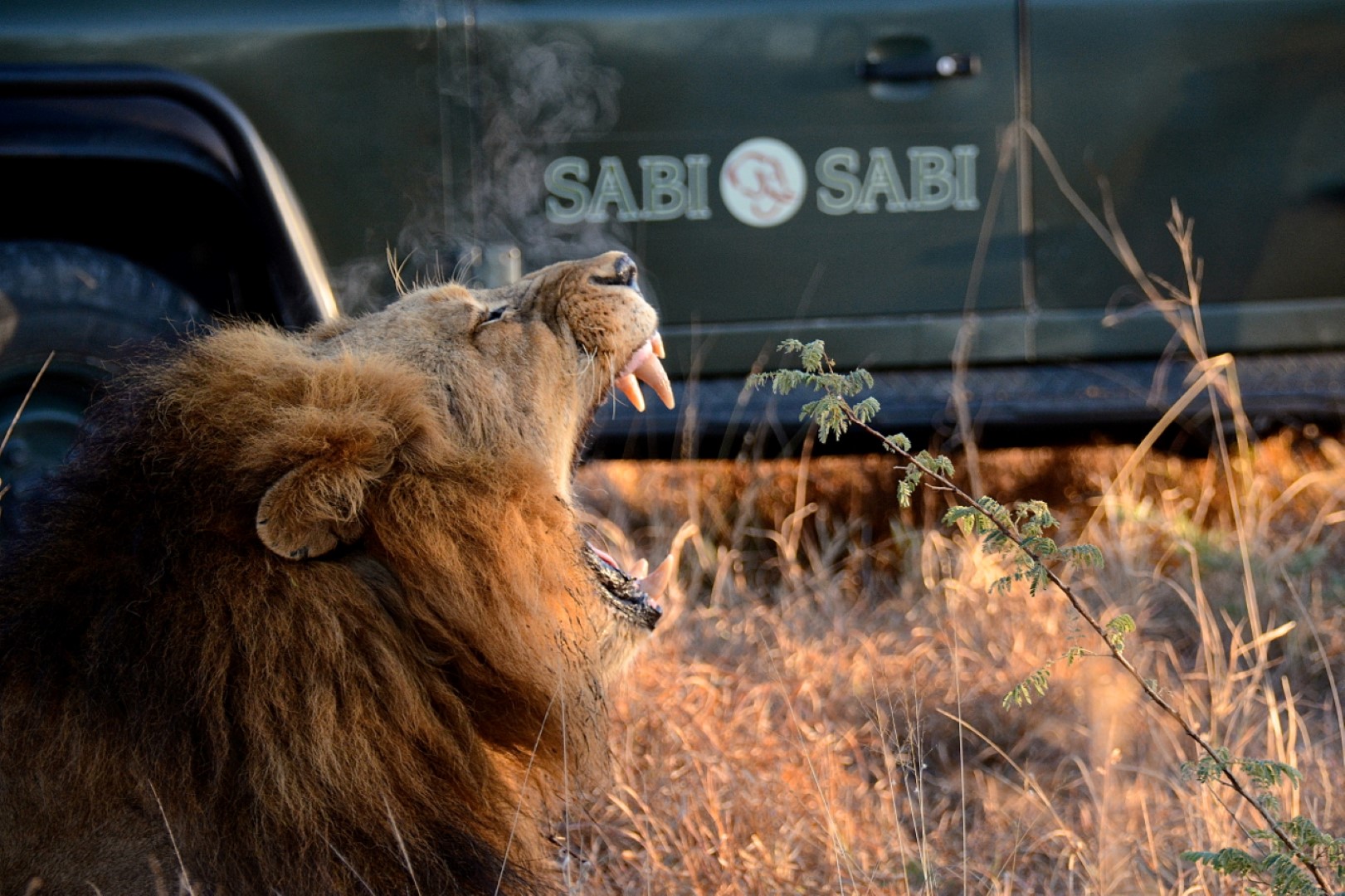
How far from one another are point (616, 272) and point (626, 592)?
0.59m

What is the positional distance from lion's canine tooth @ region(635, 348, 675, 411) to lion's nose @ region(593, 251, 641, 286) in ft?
0.46

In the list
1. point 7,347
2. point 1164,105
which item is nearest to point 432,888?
point 7,347

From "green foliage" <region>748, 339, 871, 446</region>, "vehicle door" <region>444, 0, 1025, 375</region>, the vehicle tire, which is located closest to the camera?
"green foliage" <region>748, 339, 871, 446</region>

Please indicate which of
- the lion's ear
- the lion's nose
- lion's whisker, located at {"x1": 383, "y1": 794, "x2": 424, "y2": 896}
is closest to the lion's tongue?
the lion's nose

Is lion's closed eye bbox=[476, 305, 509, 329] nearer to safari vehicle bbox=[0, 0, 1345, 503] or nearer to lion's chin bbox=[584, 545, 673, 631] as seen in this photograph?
lion's chin bbox=[584, 545, 673, 631]

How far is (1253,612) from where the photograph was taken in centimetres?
277

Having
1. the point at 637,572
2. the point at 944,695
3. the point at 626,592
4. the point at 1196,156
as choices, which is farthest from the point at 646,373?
the point at 1196,156

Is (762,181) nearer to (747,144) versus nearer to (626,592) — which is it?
(747,144)

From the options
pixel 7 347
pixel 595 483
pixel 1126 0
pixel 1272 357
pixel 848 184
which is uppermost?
pixel 1126 0

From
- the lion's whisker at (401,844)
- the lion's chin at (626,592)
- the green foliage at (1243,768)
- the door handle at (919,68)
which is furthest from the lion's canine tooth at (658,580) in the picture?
the door handle at (919,68)

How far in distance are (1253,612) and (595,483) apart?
256 centimetres

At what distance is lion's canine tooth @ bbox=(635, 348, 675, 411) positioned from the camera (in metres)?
2.46

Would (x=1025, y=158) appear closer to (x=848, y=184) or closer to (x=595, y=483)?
(x=848, y=184)

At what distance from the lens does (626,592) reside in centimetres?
214
